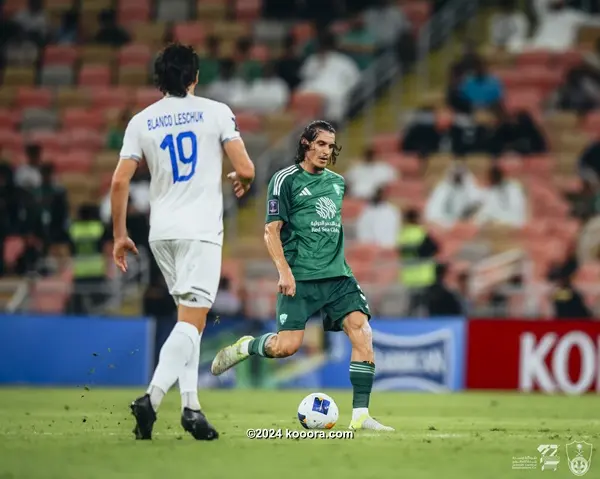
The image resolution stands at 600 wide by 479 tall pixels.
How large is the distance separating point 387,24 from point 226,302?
7758 mm

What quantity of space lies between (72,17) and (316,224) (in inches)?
682

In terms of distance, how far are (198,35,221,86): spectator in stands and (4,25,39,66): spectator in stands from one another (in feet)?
11.2

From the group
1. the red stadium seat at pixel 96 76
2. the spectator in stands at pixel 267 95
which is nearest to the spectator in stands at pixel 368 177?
the spectator in stands at pixel 267 95

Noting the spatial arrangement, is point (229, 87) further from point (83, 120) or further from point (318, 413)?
point (318, 413)

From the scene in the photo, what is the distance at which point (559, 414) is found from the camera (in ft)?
42.0

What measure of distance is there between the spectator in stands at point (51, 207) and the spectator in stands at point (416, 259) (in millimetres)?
4795

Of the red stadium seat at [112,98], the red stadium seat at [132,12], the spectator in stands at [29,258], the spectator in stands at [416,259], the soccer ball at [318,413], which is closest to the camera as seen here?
the soccer ball at [318,413]

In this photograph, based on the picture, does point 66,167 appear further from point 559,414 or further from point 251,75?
point 559,414

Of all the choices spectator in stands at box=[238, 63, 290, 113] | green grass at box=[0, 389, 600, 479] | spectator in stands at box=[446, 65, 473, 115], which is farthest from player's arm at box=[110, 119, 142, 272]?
spectator in stands at box=[238, 63, 290, 113]

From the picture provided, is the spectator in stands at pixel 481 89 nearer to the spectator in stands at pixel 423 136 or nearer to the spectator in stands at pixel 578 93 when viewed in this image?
the spectator in stands at pixel 423 136

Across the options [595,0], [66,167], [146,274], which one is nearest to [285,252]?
[146,274]

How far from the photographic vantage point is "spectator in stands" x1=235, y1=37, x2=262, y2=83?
2417cm

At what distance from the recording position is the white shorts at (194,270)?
8.64m

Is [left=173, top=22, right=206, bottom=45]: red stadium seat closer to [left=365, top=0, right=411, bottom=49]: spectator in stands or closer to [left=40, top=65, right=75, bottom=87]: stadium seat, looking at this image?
[left=40, top=65, right=75, bottom=87]: stadium seat
